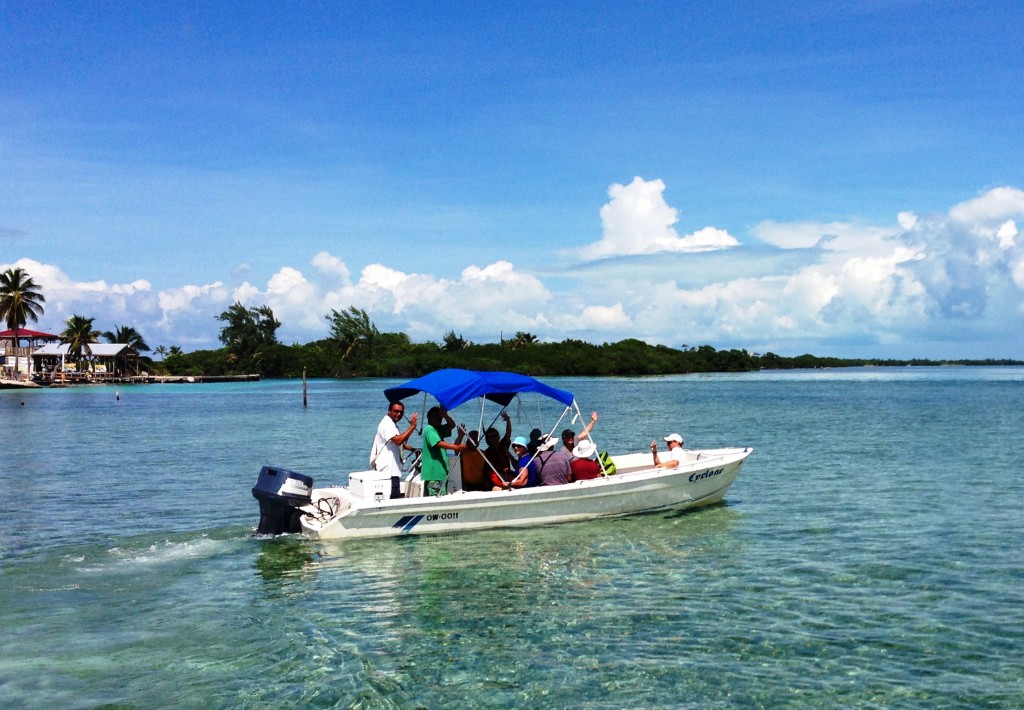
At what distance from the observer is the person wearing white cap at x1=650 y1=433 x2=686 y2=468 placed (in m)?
15.9

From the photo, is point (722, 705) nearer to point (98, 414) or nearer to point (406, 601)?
point (406, 601)

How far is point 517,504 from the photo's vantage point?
1404 cm

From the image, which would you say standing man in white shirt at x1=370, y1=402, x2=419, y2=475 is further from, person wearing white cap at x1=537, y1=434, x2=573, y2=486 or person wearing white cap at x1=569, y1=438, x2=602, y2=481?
person wearing white cap at x1=569, y1=438, x2=602, y2=481

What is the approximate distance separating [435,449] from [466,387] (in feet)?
3.71

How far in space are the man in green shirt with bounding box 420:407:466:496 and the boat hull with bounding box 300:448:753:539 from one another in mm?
614

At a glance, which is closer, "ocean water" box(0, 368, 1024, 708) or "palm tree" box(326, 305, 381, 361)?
Answer: "ocean water" box(0, 368, 1024, 708)

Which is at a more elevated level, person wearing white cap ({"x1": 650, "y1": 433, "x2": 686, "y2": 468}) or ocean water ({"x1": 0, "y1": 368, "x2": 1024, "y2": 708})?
person wearing white cap ({"x1": 650, "y1": 433, "x2": 686, "y2": 468})

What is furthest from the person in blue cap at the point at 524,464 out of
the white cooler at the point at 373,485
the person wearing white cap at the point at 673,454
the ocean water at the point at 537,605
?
the person wearing white cap at the point at 673,454

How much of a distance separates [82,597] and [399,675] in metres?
5.06

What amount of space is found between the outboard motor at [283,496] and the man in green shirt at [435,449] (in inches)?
73.4

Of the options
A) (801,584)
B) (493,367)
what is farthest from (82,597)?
(493,367)

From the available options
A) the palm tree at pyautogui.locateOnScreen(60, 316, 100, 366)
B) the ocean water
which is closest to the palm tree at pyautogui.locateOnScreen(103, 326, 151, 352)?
the palm tree at pyautogui.locateOnScreen(60, 316, 100, 366)

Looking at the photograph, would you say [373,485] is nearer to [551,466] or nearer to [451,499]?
[451,499]

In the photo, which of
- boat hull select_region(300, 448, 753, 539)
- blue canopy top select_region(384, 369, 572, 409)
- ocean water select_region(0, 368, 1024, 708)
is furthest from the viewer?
blue canopy top select_region(384, 369, 572, 409)
